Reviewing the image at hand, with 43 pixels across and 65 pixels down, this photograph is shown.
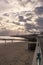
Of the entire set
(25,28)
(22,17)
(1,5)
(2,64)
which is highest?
(1,5)

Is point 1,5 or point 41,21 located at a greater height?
point 1,5

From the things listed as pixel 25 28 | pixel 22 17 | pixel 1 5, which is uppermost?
pixel 1 5

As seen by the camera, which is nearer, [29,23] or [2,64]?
[2,64]

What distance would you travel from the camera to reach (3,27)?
25.9 feet

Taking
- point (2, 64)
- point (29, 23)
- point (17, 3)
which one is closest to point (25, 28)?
point (29, 23)

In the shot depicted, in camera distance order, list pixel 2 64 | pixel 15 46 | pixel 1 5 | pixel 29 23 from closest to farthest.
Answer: pixel 2 64, pixel 15 46, pixel 29 23, pixel 1 5

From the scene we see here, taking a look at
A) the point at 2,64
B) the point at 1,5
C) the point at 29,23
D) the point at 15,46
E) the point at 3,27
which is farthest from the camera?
the point at 1,5

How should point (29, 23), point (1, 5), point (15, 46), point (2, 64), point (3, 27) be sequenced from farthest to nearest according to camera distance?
point (1, 5), point (29, 23), point (3, 27), point (15, 46), point (2, 64)

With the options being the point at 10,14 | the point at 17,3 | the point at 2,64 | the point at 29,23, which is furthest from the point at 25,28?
the point at 2,64

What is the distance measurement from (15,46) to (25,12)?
8.91 ft

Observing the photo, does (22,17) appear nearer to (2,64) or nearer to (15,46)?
(15,46)

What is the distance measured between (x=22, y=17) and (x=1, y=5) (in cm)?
139

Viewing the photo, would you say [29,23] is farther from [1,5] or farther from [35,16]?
[1,5]

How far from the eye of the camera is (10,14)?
8.64 metres
